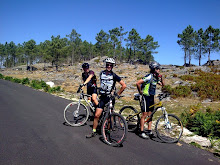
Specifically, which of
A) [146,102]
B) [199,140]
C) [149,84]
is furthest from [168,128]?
[149,84]

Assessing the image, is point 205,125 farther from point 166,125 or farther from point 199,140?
point 166,125

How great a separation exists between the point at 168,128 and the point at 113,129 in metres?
1.82

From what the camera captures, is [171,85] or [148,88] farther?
[171,85]

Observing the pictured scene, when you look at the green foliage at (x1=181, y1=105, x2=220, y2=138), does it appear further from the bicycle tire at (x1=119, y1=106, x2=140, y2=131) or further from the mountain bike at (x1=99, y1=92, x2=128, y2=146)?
the mountain bike at (x1=99, y1=92, x2=128, y2=146)

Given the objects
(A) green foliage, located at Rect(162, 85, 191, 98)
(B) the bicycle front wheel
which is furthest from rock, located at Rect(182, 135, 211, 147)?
(A) green foliage, located at Rect(162, 85, 191, 98)

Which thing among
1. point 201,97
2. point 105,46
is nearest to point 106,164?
point 201,97

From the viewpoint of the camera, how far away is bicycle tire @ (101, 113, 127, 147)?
15.5 feet

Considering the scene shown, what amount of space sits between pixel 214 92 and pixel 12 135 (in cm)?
1382

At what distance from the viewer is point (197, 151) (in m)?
4.86

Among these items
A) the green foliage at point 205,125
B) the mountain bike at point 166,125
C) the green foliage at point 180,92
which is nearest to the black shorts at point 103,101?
the mountain bike at point 166,125

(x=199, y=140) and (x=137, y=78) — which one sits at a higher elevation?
(x=137, y=78)

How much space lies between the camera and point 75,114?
6230mm

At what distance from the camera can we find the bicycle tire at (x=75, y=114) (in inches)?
244

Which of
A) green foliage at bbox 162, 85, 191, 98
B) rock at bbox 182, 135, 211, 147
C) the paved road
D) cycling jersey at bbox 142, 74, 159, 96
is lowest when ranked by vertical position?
rock at bbox 182, 135, 211, 147
